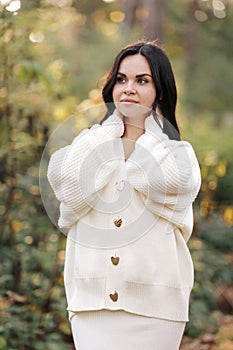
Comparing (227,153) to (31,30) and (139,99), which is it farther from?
(139,99)

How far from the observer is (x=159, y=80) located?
362 centimetres

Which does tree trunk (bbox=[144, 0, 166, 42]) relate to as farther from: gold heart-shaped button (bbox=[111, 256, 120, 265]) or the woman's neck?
gold heart-shaped button (bbox=[111, 256, 120, 265])

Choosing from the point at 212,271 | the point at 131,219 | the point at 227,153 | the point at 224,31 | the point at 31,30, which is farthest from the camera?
the point at 224,31

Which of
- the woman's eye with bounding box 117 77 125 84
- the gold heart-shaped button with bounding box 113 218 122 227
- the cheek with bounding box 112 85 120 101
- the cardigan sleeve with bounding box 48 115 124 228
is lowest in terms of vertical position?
the gold heart-shaped button with bounding box 113 218 122 227

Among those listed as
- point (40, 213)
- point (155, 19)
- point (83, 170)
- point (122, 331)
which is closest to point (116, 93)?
point (83, 170)

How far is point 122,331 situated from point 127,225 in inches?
17.3

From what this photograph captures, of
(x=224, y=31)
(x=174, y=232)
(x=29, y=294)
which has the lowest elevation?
(x=224, y=31)

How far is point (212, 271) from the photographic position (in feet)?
24.2

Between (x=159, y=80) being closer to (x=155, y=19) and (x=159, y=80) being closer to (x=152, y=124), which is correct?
(x=152, y=124)

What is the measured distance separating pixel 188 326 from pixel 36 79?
225 centimetres

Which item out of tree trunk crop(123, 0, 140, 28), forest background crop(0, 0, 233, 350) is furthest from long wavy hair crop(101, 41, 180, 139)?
tree trunk crop(123, 0, 140, 28)

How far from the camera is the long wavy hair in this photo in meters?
3.63

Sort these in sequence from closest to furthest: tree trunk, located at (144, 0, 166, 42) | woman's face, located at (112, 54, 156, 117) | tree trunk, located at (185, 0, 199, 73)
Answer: woman's face, located at (112, 54, 156, 117), tree trunk, located at (144, 0, 166, 42), tree trunk, located at (185, 0, 199, 73)

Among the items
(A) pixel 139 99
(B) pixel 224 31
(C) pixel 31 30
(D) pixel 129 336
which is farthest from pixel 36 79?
(B) pixel 224 31
